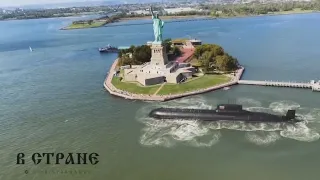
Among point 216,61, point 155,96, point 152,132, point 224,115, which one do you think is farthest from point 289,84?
point 152,132

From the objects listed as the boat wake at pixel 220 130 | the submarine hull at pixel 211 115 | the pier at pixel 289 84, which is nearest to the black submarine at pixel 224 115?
the submarine hull at pixel 211 115

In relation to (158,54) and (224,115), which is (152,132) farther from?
(158,54)

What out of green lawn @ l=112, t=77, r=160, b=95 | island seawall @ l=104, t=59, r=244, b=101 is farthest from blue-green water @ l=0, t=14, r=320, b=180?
green lawn @ l=112, t=77, r=160, b=95

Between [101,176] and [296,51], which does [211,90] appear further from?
[296,51]

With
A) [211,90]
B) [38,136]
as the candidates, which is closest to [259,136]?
[211,90]

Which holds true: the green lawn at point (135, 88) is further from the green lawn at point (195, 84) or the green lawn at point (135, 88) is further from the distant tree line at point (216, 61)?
the distant tree line at point (216, 61)

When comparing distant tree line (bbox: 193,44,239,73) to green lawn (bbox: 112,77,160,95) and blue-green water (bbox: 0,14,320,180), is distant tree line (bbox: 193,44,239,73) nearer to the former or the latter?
blue-green water (bbox: 0,14,320,180)

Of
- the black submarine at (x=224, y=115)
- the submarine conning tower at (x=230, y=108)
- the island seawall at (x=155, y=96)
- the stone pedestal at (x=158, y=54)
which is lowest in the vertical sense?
the island seawall at (x=155, y=96)

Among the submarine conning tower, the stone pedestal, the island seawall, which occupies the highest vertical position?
the stone pedestal
